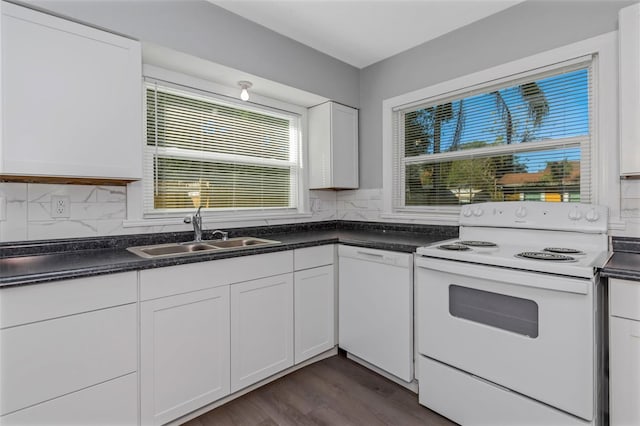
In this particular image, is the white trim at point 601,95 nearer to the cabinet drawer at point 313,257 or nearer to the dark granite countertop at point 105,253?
the dark granite countertop at point 105,253

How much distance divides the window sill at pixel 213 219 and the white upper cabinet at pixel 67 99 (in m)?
0.38

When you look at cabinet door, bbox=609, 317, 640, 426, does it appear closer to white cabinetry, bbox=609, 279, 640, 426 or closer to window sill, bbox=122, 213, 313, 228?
white cabinetry, bbox=609, 279, 640, 426

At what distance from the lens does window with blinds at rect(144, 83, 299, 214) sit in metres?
2.27

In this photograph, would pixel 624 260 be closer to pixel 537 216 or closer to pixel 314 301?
pixel 537 216

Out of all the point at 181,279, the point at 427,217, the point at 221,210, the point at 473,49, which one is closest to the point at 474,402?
the point at 427,217

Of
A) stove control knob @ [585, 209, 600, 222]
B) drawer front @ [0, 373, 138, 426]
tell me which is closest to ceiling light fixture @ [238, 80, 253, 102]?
drawer front @ [0, 373, 138, 426]

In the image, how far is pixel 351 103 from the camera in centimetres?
310

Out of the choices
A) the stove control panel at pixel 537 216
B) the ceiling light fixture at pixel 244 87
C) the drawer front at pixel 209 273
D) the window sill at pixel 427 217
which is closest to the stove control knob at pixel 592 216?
the stove control panel at pixel 537 216

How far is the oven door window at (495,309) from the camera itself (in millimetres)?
1482

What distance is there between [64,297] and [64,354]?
9.5 inches

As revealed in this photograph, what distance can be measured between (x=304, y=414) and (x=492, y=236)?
5.30ft

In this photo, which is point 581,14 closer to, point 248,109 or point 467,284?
point 467,284

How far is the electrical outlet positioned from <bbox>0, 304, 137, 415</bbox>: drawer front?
2.47 ft

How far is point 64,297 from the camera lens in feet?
4.38
